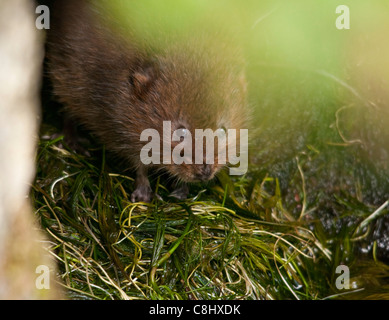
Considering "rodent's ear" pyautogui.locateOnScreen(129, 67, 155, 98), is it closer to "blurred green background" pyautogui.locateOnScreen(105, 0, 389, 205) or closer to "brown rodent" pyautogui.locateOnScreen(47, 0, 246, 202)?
"brown rodent" pyautogui.locateOnScreen(47, 0, 246, 202)

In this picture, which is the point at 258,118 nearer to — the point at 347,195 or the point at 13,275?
the point at 347,195

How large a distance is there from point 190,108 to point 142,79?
47cm

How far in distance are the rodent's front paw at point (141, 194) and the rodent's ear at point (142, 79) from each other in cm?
88

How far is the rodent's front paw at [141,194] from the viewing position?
459 cm

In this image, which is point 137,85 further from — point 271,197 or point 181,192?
point 271,197

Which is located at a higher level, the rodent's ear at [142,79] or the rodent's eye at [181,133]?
the rodent's ear at [142,79]

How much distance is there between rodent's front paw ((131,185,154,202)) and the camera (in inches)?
181

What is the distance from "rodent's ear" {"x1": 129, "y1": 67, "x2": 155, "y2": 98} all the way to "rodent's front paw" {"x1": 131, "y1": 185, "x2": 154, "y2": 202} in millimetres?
883

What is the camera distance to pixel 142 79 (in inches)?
160

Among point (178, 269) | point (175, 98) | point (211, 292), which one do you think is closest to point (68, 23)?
point (175, 98)
